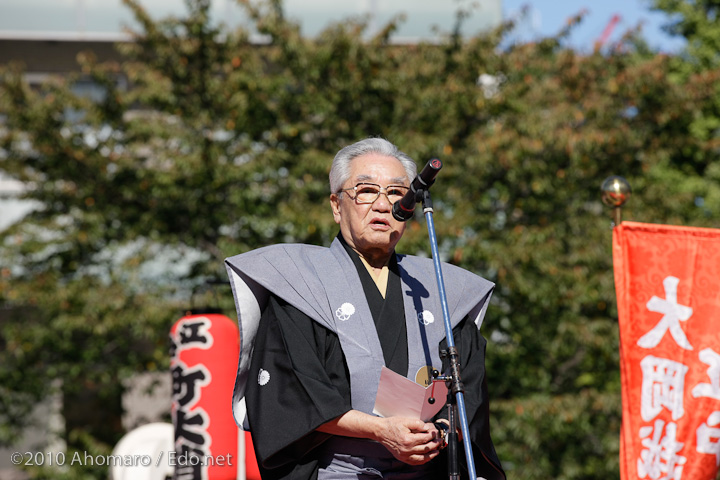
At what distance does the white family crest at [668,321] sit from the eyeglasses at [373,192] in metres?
2.02

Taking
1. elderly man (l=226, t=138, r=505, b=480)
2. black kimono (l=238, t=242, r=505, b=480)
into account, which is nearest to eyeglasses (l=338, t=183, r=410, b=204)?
elderly man (l=226, t=138, r=505, b=480)

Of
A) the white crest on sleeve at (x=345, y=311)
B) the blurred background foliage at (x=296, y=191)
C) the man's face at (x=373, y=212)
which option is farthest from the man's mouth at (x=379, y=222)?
the blurred background foliage at (x=296, y=191)

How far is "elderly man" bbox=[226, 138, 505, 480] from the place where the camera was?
232cm

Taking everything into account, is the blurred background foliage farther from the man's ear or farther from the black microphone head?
the black microphone head

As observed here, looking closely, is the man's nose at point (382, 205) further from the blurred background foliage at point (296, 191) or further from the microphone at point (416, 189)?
the blurred background foliage at point (296, 191)

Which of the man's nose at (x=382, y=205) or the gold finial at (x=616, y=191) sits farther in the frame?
the gold finial at (x=616, y=191)

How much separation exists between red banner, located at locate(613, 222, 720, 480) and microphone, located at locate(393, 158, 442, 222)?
2051 millimetres

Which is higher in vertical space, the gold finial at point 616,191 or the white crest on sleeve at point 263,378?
the gold finial at point 616,191

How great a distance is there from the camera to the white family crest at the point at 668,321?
3955 millimetres

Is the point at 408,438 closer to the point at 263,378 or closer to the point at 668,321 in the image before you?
the point at 263,378

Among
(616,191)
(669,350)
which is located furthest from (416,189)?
(669,350)

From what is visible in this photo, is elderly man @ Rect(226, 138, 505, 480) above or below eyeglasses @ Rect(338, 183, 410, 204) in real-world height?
below

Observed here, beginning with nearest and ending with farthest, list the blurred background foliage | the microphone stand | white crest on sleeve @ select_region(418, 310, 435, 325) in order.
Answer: the microphone stand
white crest on sleeve @ select_region(418, 310, 435, 325)
the blurred background foliage

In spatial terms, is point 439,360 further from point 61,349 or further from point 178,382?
point 61,349
